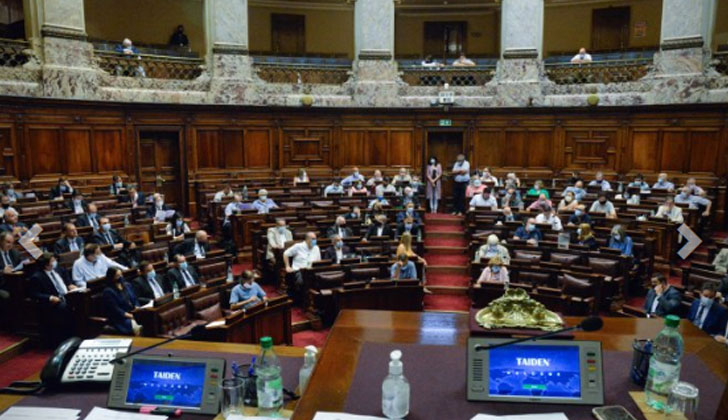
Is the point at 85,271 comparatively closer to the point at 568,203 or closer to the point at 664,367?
the point at 664,367

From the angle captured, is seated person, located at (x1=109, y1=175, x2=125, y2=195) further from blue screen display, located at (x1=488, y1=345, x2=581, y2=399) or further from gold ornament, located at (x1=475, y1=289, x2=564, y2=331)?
blue screen display, located at (x1=488, y1=345, x2=581, y2=399)

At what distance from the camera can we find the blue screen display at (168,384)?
2.70m

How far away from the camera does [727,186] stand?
12.4 metres

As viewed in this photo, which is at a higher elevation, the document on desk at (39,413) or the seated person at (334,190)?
the seated person at (334,190)

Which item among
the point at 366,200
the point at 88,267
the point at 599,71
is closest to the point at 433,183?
the point at 366,200

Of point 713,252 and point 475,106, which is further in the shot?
point 475,106

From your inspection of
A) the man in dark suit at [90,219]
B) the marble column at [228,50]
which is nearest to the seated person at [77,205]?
the man in dark suit at [90,219]

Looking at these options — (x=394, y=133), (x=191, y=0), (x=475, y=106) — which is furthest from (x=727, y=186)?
(x=191, y=0)

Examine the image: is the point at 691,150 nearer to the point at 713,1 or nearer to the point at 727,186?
the point at 727,186

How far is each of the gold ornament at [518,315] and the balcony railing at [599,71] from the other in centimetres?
1308

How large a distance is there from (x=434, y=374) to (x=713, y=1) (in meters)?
14.2

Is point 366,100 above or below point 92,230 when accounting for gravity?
above

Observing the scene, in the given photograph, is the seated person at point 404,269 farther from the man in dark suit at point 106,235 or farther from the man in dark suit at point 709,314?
the man in dark suit at point 106,235

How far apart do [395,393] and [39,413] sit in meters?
1.73
